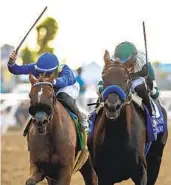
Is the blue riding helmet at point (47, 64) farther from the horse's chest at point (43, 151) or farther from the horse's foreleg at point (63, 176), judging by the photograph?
the horse's foreleg at point (63, 176)

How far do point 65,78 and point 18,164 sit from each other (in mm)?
7485

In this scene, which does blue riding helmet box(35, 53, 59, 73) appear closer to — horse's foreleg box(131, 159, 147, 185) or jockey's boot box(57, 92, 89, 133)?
jockey's boot box(57, 92, 89, 133)

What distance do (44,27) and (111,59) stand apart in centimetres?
2821

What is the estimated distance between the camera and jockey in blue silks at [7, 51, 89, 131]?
8391 millimetres

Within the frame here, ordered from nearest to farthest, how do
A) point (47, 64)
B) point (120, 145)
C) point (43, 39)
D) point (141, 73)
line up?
point (47, 64) → point (120, 145) → point (141, 73) → point (43, 39)

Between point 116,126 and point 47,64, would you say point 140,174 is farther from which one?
point 47,64

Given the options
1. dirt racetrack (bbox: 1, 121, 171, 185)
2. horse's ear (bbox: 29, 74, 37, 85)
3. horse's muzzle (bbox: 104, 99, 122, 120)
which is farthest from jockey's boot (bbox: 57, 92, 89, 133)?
dirt racetrack (bbox: 1, 121, 171, 185)

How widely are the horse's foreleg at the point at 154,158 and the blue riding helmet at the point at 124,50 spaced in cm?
120

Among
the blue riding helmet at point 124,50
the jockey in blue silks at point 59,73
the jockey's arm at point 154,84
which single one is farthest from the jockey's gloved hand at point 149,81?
the jockey in blue silks at point 59,73

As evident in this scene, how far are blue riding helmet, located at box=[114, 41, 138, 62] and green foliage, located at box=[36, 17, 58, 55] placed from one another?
25.1 meters

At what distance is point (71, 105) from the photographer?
8.95 metres

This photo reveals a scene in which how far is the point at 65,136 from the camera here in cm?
845

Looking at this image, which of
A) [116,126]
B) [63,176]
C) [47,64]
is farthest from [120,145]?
[47,64]

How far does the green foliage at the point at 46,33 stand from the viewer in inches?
1372
